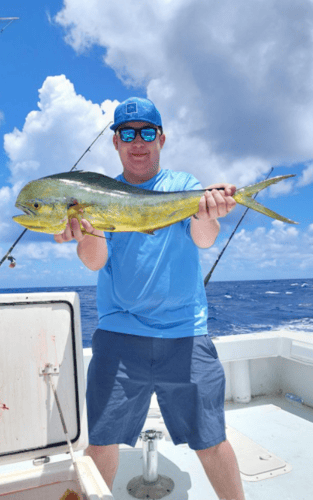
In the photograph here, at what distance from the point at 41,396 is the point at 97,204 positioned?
0.77 meters

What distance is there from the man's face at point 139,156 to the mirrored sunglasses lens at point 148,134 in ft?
0.06

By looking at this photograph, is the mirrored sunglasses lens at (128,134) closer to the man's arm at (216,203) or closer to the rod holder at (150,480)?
the man's arm at (216,203)

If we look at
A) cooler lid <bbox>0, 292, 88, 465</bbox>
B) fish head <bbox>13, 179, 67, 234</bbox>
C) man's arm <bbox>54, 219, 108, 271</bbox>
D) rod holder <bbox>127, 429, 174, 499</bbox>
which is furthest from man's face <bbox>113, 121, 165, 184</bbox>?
rod holder <bbox>127, 429, 174, 499</bbox>

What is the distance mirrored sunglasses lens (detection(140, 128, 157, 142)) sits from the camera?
6.51 ft

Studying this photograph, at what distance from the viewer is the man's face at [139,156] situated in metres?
2.01

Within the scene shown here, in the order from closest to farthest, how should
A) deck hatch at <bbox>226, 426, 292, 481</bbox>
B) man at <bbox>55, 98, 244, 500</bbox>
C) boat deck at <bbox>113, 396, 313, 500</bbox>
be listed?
man at <bbox>55, 98, 244, 500</bbox> < boat deck at <bbox>113, 396, 313, 500</bbox> < deck hatch at <bbox>226, 426, 292, 481</bbox>

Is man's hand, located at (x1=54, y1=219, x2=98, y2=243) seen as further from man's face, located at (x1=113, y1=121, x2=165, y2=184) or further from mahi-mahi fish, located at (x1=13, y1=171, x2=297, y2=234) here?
man's face, located at (x1=113, y1=121, x2=165, y2=184)

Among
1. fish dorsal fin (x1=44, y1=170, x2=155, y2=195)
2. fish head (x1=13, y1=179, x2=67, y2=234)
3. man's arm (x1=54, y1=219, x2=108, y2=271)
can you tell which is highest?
fish dorsal fin (x1=44, y1=170, x2=155, y2=195)

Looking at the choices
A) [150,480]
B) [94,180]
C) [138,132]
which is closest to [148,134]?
[138,132]

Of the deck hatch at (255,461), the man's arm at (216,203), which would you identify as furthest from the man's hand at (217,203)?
the deck hatch at (255,461)

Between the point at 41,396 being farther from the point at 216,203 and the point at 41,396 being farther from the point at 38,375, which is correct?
the point at 216,203

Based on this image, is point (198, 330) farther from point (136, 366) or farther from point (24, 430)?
point (24, 430)

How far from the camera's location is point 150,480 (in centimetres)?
261

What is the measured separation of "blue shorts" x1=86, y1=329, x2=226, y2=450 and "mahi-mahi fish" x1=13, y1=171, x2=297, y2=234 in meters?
0.70
